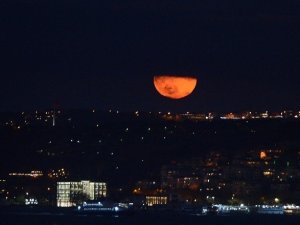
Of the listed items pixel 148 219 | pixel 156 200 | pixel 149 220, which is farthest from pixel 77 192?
pixel 149 220

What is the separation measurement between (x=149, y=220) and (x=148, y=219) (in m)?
2.07

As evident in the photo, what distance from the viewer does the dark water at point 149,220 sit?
3381 inches

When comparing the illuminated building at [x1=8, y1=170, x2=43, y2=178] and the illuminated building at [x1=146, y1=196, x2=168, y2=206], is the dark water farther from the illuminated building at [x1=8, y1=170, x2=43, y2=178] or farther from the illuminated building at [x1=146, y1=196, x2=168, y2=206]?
the illuminated building at [x1=8, y1=170, x2=43, y2=178]

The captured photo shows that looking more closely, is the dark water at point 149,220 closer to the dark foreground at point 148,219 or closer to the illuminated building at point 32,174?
the dark foreground at point 148,219

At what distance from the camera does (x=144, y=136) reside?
13175 centimetres

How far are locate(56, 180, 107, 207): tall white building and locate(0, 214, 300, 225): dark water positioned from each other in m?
8.17

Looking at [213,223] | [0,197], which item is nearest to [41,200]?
[0,197]

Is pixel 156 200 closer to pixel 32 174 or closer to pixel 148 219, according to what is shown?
pixel 32 174

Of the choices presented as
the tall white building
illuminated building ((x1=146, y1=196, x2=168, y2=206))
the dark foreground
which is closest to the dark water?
the dark foreground

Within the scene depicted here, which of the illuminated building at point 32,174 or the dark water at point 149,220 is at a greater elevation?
the illuminated building at point 32,174

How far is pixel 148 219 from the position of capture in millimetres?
94062

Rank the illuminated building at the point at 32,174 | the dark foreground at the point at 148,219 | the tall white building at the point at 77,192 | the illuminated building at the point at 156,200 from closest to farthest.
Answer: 1. the dark foreground at the point at 148,219
2. the tall white building at the point at 77,192
3. the illuminated building at the point at 156,200
4. the illuminated building at the point at 32,174

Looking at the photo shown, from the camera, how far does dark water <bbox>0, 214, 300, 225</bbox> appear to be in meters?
85.9

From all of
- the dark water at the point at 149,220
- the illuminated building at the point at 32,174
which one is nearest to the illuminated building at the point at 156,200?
the dark water at the point at 149,220
